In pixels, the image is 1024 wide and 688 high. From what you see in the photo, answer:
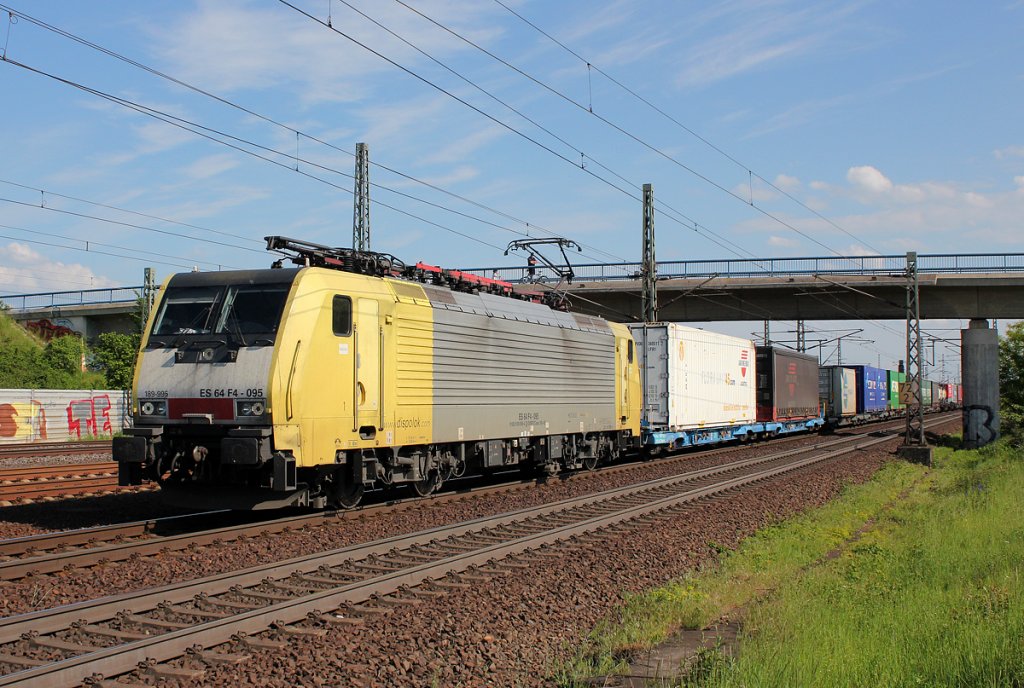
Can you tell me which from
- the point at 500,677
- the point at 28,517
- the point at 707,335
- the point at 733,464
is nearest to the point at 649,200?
the point at 707,335

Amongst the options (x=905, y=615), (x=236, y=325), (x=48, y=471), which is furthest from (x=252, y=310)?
(x=48, y=471)

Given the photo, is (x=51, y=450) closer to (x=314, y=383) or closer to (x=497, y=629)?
(x=314, y=383)

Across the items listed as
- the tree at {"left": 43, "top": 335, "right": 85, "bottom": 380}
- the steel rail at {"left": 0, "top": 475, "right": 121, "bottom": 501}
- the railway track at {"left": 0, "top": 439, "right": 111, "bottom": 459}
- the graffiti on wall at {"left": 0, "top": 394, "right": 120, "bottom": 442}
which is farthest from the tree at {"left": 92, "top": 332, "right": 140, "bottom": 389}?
the steel rail at {"left": 0, "top": 475, "right": 121, "bottom": 501}

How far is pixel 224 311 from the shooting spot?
12.3m

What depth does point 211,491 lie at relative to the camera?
1188cm

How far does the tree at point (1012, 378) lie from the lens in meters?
35.3

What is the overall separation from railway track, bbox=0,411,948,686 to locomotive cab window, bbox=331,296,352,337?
10.1 feet

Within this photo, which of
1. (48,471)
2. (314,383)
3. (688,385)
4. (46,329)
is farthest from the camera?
(46,329)

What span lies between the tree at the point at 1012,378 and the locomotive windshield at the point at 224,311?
104 feet

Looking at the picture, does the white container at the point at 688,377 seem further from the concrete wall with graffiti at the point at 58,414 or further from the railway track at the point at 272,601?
the concrete wall with graffiti at the point at 58,414

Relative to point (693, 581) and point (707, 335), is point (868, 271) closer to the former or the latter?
point (707, 335)

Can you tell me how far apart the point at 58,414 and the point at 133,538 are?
79.6ft

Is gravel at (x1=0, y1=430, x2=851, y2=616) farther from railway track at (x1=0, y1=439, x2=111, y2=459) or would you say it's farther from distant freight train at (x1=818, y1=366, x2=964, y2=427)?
distant freight train at (x1=818, y1=366, x2=964, y2=427)

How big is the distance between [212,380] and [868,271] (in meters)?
Result: 33.0
